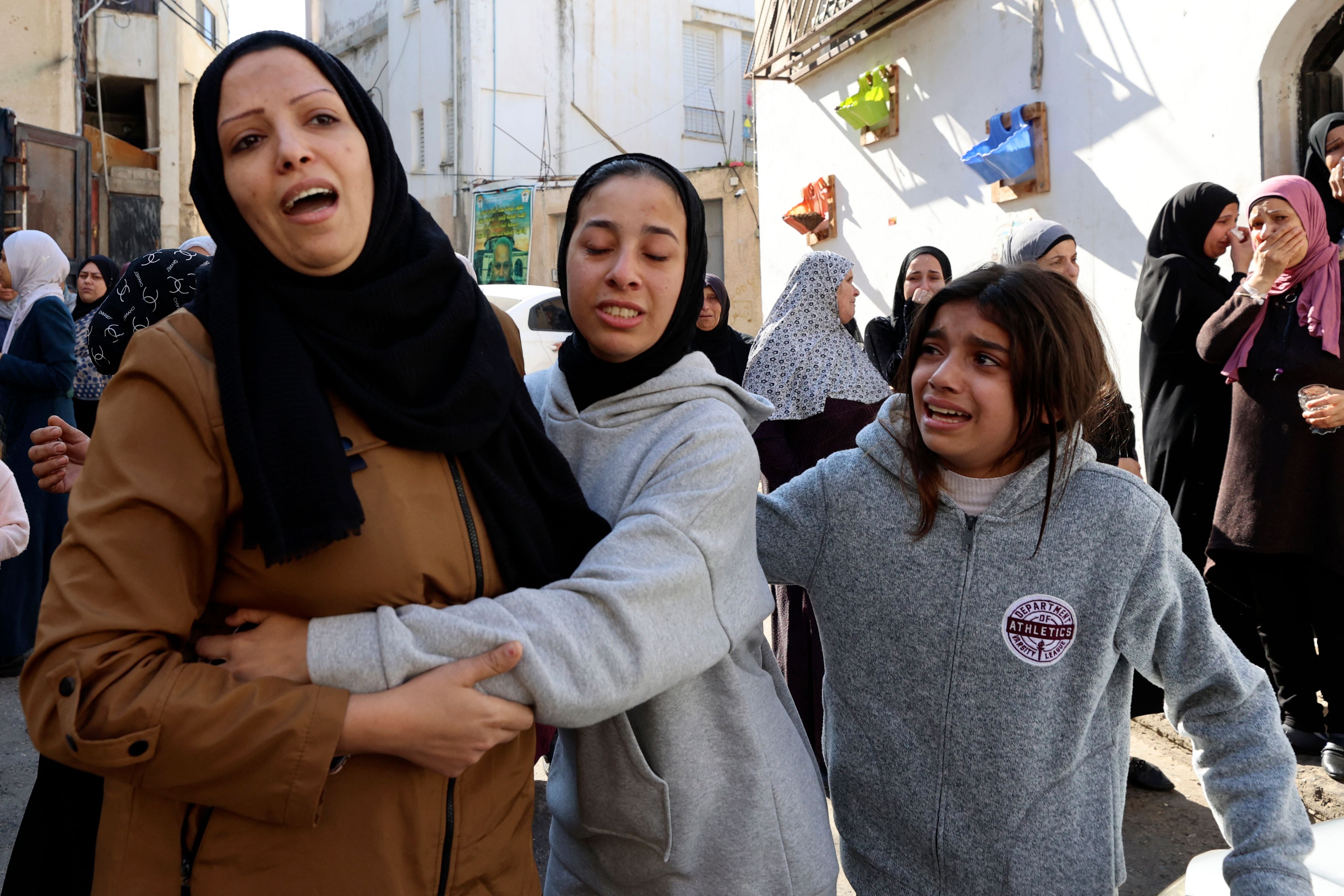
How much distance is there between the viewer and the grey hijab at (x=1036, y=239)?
3.63 m

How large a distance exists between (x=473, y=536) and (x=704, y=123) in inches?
861

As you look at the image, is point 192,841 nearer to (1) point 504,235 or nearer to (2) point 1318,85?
(2) point 1318,85

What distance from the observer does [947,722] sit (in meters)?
1.54

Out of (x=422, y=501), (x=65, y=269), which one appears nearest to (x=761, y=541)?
(x=422, y=501)

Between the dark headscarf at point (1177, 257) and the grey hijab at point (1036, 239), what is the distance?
→ 0.42 meters

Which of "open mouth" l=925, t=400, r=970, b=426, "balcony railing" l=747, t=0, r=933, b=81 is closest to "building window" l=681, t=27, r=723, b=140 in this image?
"balcony railing" l=747, t=0, r=933, b=81

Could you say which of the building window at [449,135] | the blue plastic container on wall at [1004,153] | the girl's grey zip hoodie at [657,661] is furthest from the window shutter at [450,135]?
the girl's grey zip hoodie at [657,661]

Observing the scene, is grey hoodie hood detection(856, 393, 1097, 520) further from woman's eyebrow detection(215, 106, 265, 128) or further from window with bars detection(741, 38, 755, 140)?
window with bars detection(741, 38, 755, 140)

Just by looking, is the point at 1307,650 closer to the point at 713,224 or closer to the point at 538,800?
the point at 538,800

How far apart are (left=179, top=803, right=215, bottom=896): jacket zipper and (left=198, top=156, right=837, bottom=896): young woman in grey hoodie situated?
18cm

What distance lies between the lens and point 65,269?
509cm

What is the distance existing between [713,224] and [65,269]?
42.5 ft

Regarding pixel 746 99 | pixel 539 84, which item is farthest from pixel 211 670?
pixel 746 99

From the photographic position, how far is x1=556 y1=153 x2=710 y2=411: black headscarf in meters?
1.52
